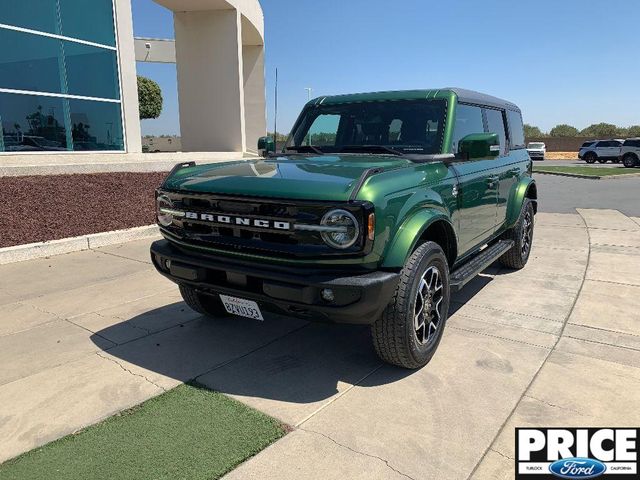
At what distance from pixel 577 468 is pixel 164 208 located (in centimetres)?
316

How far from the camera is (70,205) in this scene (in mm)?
7914

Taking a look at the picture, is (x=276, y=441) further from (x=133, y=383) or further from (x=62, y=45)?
(x=62, y=45)

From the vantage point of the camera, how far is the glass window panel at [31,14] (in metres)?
9.25

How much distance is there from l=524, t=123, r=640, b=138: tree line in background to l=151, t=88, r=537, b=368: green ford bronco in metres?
→ 59.7

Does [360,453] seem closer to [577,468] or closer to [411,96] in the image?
[577,468]

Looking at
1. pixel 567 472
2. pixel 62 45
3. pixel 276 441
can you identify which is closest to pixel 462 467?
pixel 567 472

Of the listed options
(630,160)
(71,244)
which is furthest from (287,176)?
(630,160)

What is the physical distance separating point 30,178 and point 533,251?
8100mm

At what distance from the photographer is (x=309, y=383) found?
10.6 feet

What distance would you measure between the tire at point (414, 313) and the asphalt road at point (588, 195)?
9419mm

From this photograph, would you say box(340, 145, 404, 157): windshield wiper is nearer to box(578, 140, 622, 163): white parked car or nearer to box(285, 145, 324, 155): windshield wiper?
box(285, 145, 324, 155): windshield wiper

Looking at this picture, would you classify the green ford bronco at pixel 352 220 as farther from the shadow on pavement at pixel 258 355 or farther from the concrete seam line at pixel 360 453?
the concrete seam line at pixel 360 453

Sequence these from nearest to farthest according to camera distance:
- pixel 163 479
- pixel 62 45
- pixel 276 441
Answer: pixel 163 479 → pixel 276 441 → pixel 62 45

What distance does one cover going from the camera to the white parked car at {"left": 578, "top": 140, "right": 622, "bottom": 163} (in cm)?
3412
